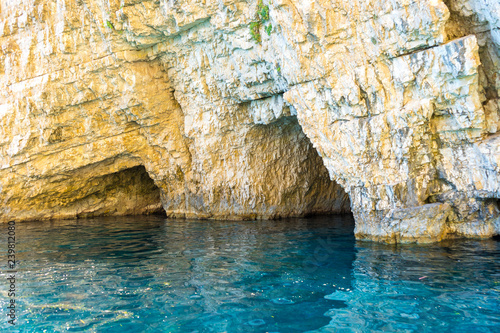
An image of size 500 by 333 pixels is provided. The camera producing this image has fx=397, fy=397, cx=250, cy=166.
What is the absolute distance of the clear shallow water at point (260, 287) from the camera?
16.9 feet

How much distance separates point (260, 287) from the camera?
6.62m

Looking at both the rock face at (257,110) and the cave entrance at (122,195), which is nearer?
the rock face at (257,110)

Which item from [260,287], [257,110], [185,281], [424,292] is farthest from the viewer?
[257,110]

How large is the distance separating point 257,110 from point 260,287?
931 cm

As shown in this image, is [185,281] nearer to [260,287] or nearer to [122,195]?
[260,287]

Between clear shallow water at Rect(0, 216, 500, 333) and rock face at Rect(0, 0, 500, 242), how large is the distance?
1821 millimetres

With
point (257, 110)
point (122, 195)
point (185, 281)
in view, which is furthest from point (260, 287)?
point (122, 195)

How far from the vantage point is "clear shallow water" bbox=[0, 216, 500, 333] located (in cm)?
514

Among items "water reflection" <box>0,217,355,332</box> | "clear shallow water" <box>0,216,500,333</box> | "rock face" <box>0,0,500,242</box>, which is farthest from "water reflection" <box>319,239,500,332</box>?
"rock face" <box>0,0,500,242</box>

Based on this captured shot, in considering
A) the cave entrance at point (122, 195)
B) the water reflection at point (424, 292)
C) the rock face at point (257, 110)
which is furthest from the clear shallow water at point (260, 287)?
the cave entrance at point (122, 195)

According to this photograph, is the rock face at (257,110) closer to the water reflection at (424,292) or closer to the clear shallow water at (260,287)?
the water reflection at (424,292)

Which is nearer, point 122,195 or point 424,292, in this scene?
point 424,292

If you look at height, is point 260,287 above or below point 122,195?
below

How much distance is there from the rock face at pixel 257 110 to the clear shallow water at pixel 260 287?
5.97ft
